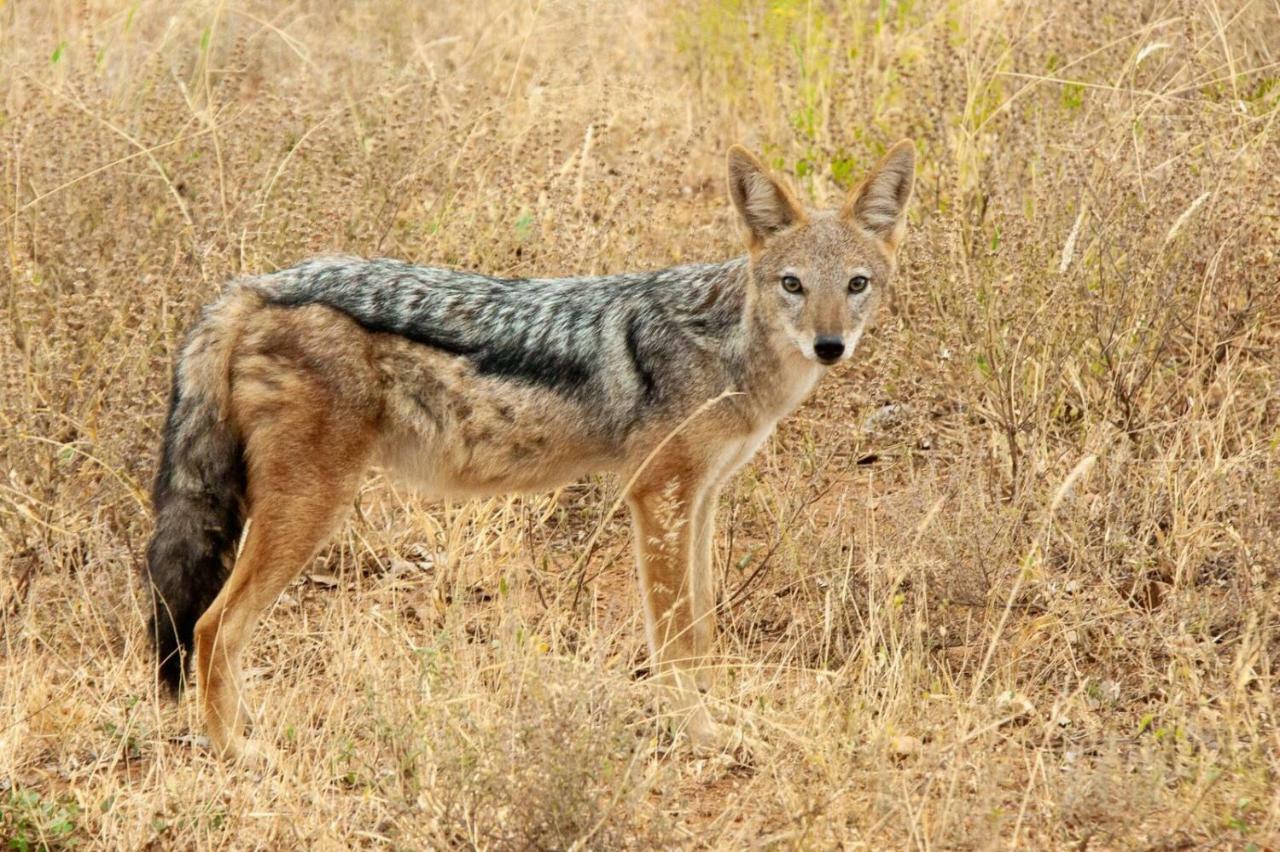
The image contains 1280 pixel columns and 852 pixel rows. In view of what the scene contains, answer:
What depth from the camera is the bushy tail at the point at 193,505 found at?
5.12 meters

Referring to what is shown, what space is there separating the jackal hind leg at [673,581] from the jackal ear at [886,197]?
1115 mm

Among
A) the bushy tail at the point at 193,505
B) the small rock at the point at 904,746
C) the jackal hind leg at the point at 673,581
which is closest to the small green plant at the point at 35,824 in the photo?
the bushy tail at the point at 193,505

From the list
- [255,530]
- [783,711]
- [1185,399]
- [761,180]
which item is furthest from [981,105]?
[255,530]

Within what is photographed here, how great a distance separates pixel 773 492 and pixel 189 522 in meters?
2.38

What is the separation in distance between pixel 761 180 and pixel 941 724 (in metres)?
1.94

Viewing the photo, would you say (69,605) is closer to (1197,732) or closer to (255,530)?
(255,530)

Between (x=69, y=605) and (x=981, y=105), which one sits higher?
(x=981, y=105)

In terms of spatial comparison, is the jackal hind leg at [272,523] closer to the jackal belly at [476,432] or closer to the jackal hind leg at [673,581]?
the jackal belly at [476,432]

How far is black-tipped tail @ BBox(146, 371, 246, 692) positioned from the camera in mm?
5113

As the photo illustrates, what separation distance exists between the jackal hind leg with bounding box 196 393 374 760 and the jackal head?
151cm

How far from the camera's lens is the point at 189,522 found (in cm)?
512

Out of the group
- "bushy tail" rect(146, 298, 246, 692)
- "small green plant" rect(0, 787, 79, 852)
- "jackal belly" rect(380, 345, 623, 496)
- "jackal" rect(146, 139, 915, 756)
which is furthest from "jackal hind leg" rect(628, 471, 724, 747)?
"small green plant" rect(0, 787, 79, 852)

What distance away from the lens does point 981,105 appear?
8.02 m

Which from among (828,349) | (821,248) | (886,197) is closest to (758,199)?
(821,248)
